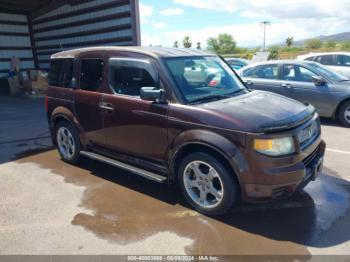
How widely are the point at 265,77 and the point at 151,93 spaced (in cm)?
570

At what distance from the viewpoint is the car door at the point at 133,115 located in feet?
13.4

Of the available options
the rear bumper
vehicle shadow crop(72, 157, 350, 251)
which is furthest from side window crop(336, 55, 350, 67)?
the rear bumper

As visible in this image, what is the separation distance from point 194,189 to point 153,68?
5.13ft

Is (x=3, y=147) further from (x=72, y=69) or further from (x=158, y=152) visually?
(x=158, y=152)

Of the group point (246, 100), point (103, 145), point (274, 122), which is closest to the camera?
point (274, 122)

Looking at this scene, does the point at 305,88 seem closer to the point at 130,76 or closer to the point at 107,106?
the point at 130,76

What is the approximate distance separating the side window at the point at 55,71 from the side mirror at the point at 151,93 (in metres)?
2.24

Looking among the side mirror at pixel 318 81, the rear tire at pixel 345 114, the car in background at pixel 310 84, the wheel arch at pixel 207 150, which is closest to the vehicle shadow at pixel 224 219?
the wheel arch at pixel 207 150

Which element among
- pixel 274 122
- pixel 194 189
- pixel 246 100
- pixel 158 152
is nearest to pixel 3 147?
pixel 158 152

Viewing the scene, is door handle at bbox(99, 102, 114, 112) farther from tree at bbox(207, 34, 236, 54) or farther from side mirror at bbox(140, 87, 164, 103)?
tree at bbox(207, 34, 236, 54)

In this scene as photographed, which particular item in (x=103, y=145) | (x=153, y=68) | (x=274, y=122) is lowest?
(x=103, y=145)

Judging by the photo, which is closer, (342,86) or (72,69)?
(72,69)

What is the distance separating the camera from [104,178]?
503cm

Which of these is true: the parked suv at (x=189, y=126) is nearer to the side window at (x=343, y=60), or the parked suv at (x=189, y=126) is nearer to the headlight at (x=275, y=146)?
the headlight at (x=275, y=146)
